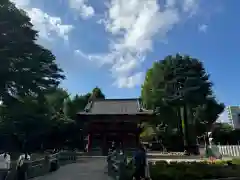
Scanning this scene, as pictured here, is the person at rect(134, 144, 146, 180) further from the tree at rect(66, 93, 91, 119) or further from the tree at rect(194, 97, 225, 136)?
the tree at rect(66, 93, 91, 119)

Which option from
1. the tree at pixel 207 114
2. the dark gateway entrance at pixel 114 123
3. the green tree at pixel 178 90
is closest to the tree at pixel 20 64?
the dark gateway entrance at pixel 114 123

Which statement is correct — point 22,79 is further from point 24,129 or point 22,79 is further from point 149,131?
point 149,131

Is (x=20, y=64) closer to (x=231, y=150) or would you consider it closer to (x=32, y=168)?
(x=32, y=168)

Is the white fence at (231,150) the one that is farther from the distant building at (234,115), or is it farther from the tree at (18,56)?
the tree at (18,56)

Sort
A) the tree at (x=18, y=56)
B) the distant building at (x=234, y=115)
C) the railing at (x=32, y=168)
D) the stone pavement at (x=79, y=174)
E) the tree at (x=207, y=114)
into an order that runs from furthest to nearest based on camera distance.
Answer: the tree at (x=207, y=114), the distant building at (x=234, y=115), the tree at (x=18, y=56), the stone pavement at (x=79, y=174), the railing at (x=32, y=168)

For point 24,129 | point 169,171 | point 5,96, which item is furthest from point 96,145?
point 169,171

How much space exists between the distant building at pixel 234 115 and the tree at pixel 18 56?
3212 cm

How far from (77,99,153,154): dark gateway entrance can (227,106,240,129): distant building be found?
1941cm

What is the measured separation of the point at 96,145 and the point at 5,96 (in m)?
16.2

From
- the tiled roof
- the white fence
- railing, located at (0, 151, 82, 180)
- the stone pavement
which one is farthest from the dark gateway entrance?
the stone pavement

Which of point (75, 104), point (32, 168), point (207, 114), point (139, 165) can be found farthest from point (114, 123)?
point (75, 104)

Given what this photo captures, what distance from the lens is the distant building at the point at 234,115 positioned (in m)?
44.8

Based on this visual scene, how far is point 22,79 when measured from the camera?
2269cm

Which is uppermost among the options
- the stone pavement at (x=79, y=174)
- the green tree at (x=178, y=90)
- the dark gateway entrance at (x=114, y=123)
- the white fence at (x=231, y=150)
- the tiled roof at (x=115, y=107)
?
the green tree at (x=178, y=90)
